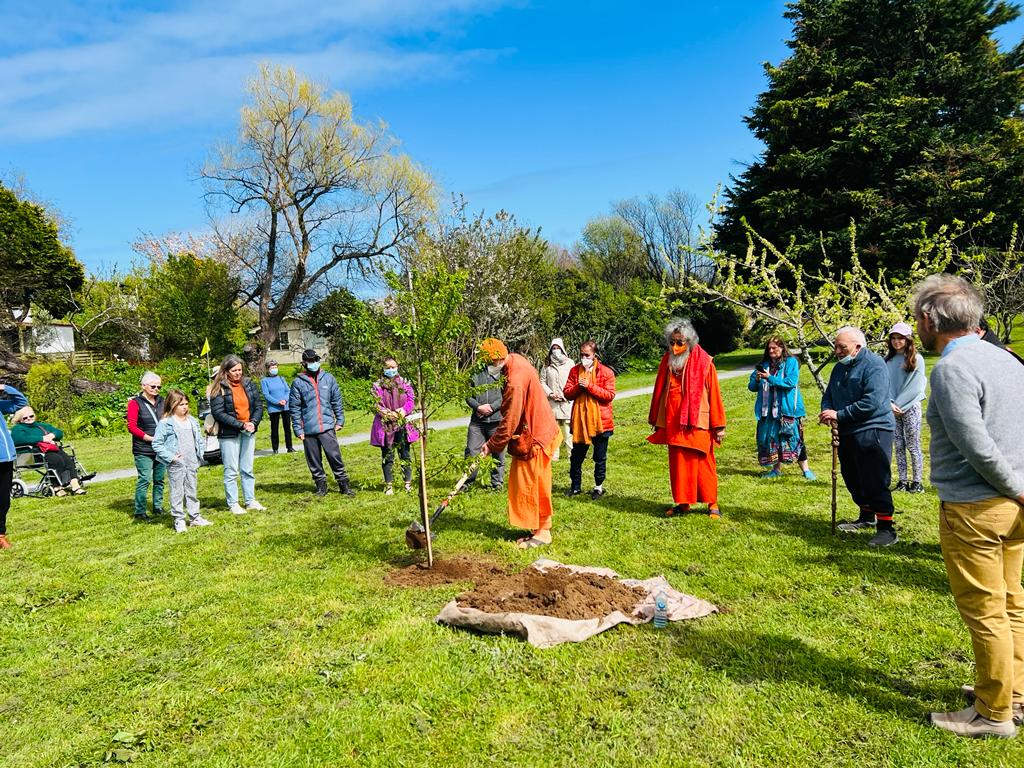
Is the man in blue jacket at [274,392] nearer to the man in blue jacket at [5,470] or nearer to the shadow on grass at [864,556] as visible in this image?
the man in blue jacket at [5,470]

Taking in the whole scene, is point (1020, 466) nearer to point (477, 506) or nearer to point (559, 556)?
point (559, 556)

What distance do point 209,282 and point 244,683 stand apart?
30.3m

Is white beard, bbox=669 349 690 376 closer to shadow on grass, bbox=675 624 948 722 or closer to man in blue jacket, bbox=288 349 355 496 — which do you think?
shadow on grass, bbox=675 624 948 722

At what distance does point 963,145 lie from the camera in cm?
2302

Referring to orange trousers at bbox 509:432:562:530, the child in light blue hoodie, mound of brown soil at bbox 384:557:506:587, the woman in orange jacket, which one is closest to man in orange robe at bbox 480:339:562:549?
orange trousers at bbox 509:432:562:530

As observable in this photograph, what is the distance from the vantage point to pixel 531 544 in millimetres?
6410

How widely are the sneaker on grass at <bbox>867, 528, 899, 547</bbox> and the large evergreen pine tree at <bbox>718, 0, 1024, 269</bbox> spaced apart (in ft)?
66.5

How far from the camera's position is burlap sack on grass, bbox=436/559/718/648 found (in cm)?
438

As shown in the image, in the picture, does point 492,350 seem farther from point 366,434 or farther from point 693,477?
point 366,434

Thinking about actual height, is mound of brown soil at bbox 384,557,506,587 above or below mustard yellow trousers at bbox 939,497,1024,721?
below

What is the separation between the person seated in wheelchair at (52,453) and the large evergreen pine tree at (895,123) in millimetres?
23727

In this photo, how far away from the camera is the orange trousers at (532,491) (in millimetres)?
6391

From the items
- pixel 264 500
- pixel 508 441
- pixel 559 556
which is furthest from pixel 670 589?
pixel 264 500

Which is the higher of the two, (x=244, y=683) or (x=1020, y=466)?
(x=1020, y=466)
